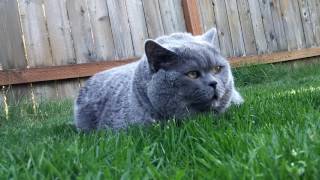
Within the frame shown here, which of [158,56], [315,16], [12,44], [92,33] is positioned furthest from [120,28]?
[315,16]

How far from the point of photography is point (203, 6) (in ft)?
22.7

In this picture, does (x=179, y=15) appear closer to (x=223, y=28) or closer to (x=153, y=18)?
(x=153, y=18)

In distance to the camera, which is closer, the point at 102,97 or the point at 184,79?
the point at 184,79

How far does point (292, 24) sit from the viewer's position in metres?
8.05

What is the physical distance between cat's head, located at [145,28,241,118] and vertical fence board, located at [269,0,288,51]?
502 centimetres

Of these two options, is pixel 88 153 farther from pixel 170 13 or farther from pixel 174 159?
pixel 170 13

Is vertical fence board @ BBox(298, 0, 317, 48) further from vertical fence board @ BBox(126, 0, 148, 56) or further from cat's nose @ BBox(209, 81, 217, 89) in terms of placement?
cat's nose @ BBox(209, 81, 217, 89)

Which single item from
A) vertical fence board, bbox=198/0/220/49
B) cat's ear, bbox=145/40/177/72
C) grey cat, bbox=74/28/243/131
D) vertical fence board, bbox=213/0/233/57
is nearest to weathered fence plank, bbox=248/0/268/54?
vertical fence board, bbox=213/0/233/57

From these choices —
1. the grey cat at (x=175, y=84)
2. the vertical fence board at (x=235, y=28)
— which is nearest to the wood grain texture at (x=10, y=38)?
the grey cat at (x=175, y=84)

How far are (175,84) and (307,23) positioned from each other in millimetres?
5940

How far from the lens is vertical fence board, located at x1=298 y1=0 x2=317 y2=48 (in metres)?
8.23

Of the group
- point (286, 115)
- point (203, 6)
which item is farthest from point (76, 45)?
point (286, 115)

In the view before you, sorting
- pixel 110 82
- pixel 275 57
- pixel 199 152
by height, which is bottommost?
pixel 199 152

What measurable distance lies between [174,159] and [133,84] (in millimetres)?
1263
